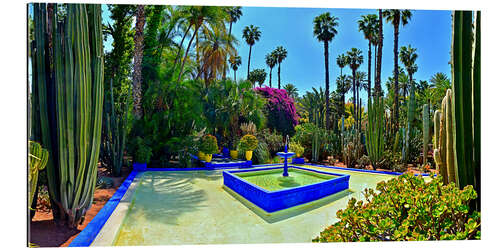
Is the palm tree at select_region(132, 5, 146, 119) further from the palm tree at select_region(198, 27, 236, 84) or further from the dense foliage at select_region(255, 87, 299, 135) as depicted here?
the dense foliage at select_region(255, 87, 299, 135)

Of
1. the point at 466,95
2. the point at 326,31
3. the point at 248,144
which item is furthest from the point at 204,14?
the point at 326,31

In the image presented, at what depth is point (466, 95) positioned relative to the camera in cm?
213

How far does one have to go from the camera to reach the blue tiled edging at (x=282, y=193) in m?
3.31

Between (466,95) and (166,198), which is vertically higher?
(466,95)

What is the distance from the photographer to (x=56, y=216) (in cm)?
254

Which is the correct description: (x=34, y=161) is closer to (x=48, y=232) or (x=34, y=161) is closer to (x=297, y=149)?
(x=48, y=232)

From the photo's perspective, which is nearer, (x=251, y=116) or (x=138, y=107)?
(x=138, y=107)

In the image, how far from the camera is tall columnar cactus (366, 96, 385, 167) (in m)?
6.68

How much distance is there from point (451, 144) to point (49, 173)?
13.1 ft

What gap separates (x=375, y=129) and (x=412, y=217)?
5.38 m

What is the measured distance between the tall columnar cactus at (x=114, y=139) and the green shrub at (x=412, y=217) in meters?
5.16

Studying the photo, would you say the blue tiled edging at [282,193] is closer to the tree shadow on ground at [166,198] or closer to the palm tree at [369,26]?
the tree shadow on ground at [166,198]

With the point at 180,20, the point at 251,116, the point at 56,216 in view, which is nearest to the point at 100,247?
the point at 56,216
